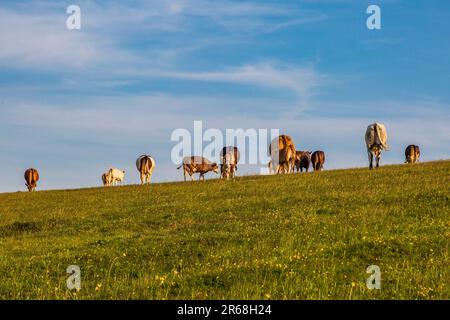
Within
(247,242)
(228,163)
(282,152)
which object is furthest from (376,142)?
(247,242)

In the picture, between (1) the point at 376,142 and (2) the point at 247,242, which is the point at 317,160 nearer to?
(1) the point at 376,142

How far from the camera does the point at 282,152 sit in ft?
166

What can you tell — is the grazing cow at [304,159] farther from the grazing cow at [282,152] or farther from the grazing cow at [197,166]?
the grazing cow at [282,152]

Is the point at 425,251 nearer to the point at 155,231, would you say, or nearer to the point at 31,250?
the point at 155,231

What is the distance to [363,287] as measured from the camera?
40.5ft

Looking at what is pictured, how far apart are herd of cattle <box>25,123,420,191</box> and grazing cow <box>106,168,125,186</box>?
56.3 ft

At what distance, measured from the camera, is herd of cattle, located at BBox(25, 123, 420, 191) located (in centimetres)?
4406

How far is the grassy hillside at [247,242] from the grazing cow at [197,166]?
19.1 meters

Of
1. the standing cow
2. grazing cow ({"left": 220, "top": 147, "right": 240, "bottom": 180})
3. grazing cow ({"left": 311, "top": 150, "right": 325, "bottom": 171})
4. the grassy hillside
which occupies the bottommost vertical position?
the grassy hillside

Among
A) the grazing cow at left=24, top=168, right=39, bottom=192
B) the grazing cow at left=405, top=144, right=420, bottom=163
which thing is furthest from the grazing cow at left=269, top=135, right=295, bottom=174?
the grazing cow at left=24, top=168, right=39, bottom=192

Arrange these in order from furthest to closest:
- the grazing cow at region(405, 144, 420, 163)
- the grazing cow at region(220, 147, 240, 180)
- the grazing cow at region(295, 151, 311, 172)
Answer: the grazing cow at region(295, 151, 311, 172) → the grazing cow at region(405, 144, 420, 163) → the grazing cow at region(220, 147, 240, 180)

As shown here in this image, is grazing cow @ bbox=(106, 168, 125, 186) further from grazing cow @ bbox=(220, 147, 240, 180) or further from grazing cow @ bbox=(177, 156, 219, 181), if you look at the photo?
grazing cow @ bbox=(220, 147, 240, 180)

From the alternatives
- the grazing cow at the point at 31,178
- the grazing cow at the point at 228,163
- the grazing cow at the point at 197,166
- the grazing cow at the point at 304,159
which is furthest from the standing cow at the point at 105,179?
the grazing cow at the point at 228,163
